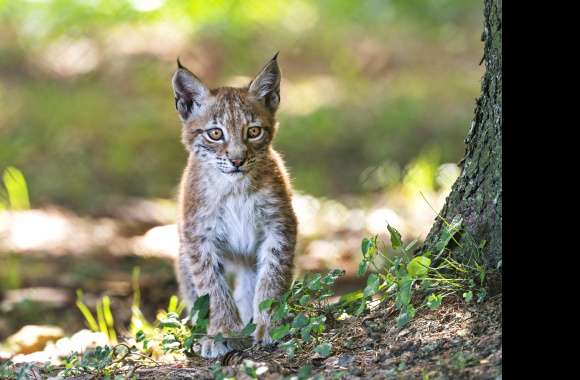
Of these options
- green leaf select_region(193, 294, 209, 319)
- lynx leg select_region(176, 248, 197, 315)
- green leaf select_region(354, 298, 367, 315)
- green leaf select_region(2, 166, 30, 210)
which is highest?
green leaf select_region(2, 166, 30, 210)

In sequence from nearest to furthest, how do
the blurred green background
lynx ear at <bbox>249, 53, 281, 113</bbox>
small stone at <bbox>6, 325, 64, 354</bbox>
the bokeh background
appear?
1. lynx ear at <bbox>249, 53, 281, 113</bbox>
2. small stone at <bbox>6, 325, 64, 354</bbox>
3. the bokeh background
4. the blurred green background

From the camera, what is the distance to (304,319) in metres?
3.90

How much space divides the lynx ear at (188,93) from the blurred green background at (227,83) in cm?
336

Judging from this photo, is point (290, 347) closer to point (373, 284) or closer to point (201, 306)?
point (373, 284)

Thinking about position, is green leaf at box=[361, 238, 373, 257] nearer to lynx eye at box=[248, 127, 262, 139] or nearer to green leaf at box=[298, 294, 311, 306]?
green leaf at box=[298, 294, 311, 306]

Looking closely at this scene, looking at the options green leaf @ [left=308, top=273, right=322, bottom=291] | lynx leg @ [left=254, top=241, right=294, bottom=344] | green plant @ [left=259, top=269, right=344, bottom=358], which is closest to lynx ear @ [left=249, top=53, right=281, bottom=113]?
lynx leg @ [left=254, top=241, right=294, bottom=344]

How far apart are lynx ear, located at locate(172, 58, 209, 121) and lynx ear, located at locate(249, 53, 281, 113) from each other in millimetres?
294

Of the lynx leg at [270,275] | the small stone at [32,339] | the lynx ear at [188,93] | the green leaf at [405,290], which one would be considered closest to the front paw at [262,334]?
the lynx leg at [270,275]

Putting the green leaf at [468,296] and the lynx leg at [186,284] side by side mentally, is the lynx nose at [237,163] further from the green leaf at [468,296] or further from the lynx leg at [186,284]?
the green leaf at [468,296]

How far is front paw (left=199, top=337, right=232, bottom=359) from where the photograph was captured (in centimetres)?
441

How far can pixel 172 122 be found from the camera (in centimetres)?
1036
